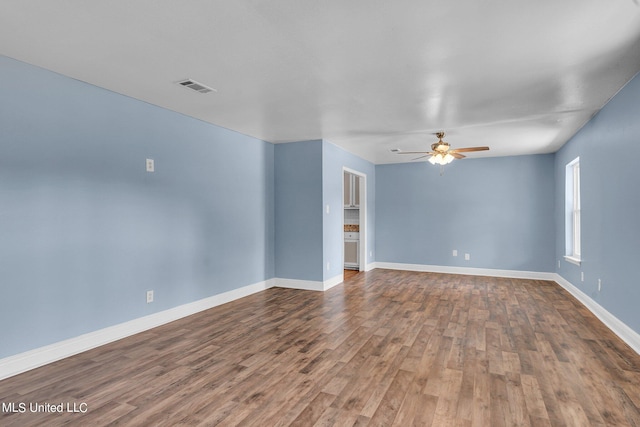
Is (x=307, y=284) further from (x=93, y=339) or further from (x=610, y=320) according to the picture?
(x=610, y=320)

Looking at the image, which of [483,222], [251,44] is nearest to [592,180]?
[483,222]

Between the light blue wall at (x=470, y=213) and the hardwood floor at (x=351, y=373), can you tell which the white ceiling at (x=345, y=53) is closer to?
the hardwood floor at (x=351, y=373)

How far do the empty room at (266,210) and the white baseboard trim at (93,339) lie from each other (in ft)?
0.06

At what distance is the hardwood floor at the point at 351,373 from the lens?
212 centimetres

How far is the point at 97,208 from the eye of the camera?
321cm

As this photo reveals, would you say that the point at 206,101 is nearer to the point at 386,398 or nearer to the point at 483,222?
the point at 386,398

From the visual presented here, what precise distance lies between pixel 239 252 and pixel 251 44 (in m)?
3.20

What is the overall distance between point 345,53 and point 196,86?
4.84 ft

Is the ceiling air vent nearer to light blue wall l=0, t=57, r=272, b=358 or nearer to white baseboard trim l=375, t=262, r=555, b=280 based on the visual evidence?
light blue wall l=0, t=57, r=272, b=358

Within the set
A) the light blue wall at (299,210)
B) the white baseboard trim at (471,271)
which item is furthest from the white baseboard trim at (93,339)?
the white baseboard trim at (471,271)

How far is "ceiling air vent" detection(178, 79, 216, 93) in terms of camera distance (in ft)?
10.2

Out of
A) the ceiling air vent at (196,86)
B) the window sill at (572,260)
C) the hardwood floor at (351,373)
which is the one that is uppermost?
the ceiling air vent at (196,86)

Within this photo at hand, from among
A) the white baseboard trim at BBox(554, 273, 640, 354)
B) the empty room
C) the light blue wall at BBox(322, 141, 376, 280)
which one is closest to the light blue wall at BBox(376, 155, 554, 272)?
the empty room

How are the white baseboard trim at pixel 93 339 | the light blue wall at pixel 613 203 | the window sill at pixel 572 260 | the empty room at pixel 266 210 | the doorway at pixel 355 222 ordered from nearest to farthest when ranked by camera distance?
the empty room at pixel 266 210, the white baseboard trim at pixel 93 339, the light blue wall at pixel 613 203, the window sill at pixel 572 260, the doorway at pixel 355 222
